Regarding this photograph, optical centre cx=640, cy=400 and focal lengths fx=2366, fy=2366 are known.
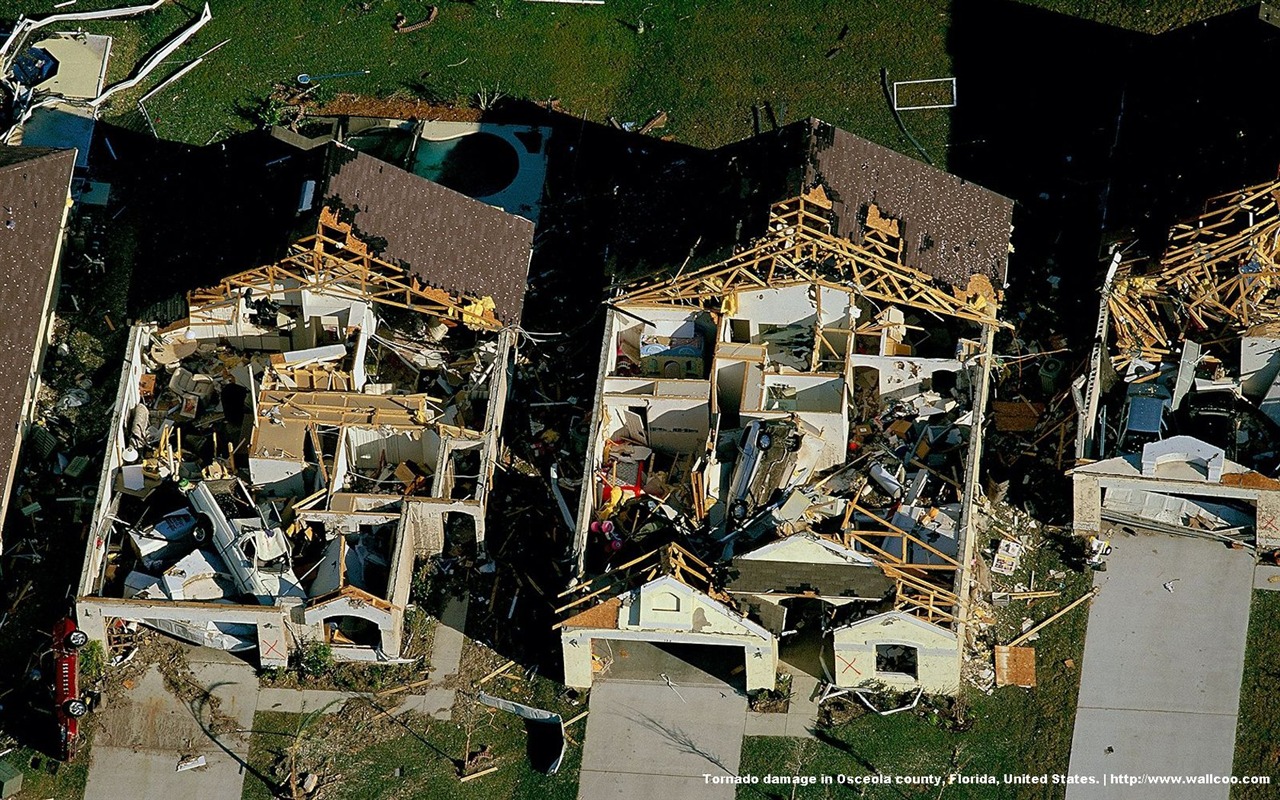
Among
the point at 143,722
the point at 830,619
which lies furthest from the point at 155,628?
the point at 830,619

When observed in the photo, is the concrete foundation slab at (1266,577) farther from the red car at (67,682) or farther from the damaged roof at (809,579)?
the red car at (67,682)

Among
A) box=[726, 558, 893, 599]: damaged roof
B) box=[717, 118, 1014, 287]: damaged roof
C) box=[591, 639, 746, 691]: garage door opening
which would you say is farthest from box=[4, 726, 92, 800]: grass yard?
box=[717, 118, 1014, 287]: damaged roof

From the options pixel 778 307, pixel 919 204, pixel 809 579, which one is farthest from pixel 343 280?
pixel 919 204

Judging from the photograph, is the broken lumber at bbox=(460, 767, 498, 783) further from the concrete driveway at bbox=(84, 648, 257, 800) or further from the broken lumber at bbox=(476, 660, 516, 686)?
the concrete driveway at bbox=(84, 648, 257, 800)

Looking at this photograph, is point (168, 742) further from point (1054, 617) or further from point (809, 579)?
point (1054, 617)

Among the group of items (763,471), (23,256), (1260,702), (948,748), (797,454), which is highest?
(23,256)

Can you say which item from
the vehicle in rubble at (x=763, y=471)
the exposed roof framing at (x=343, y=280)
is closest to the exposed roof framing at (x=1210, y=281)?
the vehicle in rubble at (x=763, y=471)
